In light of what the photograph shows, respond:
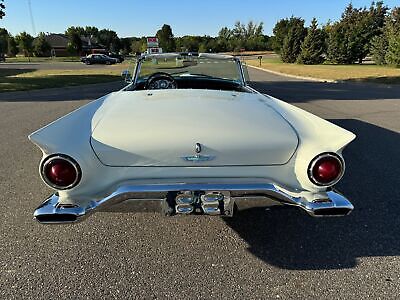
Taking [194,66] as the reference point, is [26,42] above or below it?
above

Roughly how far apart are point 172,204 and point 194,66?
9.40 ft

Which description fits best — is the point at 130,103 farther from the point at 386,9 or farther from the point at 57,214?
the point at 386,9

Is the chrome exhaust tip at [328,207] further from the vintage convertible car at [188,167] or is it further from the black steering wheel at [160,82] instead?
the black steering wheel at [160,82]

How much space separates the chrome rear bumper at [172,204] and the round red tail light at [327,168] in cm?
13

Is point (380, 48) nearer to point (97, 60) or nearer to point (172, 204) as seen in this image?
point (172, 204)

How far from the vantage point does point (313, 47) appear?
32094 millimetres

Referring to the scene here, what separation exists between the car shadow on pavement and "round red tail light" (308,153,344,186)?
0.93 feet

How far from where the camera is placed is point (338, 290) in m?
2.04

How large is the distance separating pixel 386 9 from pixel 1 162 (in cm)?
Result: 4034

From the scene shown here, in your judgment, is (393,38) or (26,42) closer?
(393,38)

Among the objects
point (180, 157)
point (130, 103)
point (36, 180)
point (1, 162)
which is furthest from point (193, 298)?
point (1, 162)

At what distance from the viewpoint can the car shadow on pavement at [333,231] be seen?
2.36 metres

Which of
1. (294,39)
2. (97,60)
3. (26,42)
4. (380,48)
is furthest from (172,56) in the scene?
(26,42)

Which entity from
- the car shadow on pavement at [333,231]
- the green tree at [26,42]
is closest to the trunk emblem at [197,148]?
the car shadow on pavement at [333,231]
